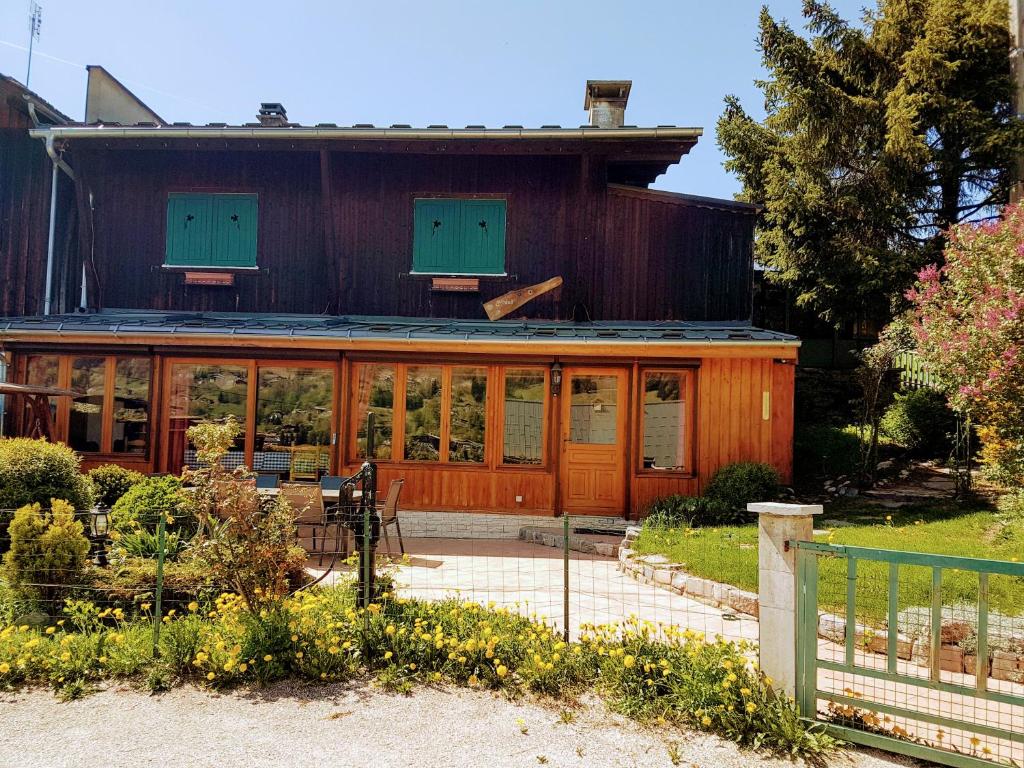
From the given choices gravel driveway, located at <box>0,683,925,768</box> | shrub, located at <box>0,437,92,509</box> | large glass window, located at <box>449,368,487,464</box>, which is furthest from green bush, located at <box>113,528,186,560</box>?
large glass window, located at <box>449,368,487,464</box>

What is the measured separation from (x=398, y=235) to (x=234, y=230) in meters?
3.01

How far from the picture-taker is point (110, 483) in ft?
26.2

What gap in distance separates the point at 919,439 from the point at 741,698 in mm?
10057

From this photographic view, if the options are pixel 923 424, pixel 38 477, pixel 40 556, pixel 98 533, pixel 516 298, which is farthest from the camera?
pixel 923 424

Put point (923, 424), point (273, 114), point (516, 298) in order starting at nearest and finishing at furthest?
point (516, 298), point (923, 424), point (273, 114)

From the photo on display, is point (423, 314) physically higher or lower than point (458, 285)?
lower

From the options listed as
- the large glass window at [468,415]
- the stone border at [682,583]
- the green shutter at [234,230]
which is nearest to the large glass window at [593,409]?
the large glass window at [468,415]

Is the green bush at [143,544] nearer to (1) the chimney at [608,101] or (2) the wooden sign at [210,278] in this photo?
(2) the wooden sign at [210,278]

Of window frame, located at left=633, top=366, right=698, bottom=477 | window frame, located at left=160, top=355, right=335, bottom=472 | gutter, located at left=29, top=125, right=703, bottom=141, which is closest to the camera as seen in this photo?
window frame, located at left=633, top=366, right=698, bottom=477

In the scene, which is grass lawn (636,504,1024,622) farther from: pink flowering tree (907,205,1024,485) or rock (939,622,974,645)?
pink flowering tree (907,205,1024,485)

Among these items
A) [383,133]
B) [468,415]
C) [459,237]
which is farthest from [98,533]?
[383,133]

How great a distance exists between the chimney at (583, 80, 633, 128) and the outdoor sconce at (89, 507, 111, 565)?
953cm

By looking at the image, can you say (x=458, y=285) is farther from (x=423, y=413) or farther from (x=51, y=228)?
(x=51, y=228)

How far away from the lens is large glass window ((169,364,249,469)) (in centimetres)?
1023
